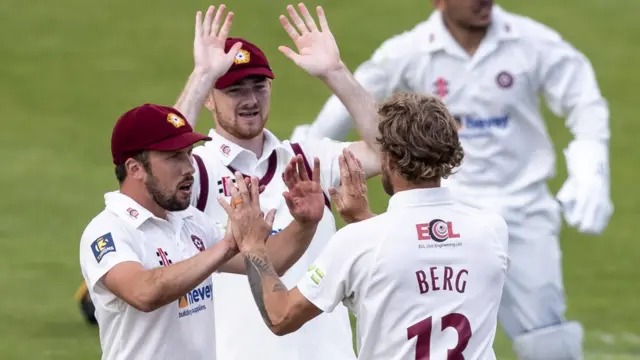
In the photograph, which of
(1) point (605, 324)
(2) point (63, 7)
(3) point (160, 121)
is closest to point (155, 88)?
(2) point (63, 7)

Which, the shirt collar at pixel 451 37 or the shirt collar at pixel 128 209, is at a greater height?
the shirt collar at pixel 451 37

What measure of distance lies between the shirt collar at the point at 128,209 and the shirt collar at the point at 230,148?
0.95m

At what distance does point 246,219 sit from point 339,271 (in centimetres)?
46

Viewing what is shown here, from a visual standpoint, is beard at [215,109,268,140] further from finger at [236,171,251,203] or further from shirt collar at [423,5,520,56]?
shirt collar at [423,5,520,56]

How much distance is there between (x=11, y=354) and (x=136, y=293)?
18.6 feet

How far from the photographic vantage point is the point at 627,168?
54.7ft

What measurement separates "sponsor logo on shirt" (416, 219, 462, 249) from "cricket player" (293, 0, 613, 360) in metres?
3.82

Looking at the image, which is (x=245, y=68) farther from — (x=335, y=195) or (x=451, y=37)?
(x=451, y=37)

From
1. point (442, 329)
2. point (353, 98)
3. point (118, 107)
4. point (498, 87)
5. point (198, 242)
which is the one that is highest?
point (118, 107)

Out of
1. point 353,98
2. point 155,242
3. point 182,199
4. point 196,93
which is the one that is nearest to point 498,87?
point 353,98

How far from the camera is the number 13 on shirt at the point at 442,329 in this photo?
6.05m

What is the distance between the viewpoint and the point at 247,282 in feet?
24.9

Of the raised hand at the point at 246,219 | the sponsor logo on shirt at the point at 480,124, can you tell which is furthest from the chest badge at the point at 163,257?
the sponsor logo on shirt at the point at 480,124

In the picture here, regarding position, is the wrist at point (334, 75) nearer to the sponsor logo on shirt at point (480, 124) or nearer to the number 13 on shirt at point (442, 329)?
the number 13 on shirt at point (442, 329)
